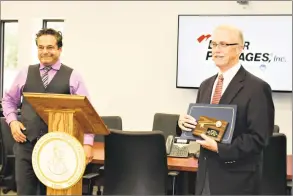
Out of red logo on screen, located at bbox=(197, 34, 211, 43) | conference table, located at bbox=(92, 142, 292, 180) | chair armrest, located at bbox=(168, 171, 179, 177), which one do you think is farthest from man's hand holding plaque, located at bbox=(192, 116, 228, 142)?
red logo on screen, located at bbox=(197, 34, 211, 43)

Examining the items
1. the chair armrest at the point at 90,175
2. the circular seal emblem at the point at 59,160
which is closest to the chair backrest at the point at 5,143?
the chair armrest at the point at 90,175

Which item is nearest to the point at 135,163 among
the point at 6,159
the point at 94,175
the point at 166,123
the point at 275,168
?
the point at 94,175

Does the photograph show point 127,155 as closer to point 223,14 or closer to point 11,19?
point 223,14

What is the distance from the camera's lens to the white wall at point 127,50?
571 cm

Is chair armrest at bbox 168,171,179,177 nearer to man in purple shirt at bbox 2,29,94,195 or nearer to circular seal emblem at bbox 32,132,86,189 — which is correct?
man in purple shirt at bbox 2,29,94,195

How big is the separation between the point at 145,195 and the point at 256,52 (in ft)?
9.68

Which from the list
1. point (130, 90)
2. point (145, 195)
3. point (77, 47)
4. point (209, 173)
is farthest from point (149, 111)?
point (209, 173)

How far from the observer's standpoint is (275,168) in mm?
3029

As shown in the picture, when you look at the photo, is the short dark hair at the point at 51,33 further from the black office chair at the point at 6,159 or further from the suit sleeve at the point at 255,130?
the black office chair at the point at 6,159

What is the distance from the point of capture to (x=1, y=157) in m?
4.03

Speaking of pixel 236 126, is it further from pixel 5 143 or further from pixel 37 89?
pixel 5 143

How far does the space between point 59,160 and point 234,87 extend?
3.07ft

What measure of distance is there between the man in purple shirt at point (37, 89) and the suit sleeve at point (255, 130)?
3.36ft

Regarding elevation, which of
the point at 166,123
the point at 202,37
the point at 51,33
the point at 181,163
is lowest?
the point at 181,163
